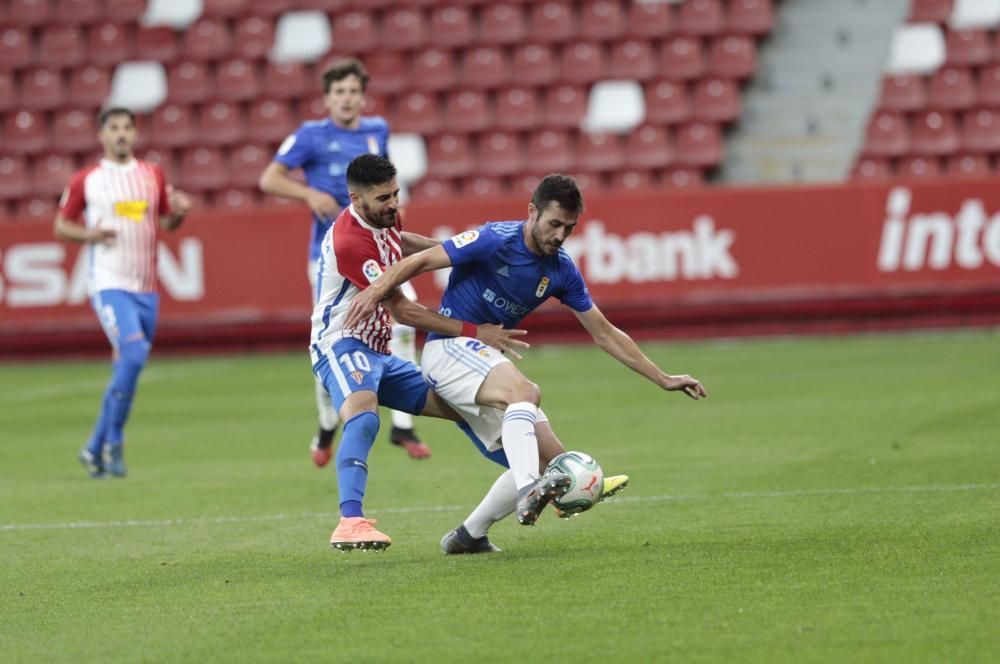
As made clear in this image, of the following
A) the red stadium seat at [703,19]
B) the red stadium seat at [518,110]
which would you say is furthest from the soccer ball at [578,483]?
the red stadium seat at [703,19]

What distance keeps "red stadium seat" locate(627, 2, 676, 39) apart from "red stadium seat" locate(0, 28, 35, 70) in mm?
7896

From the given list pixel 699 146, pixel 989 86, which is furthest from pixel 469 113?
pixel 989 86

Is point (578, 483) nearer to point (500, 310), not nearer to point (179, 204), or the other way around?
point (500, 310)

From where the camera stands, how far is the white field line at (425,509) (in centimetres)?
819

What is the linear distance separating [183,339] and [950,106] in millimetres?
9227

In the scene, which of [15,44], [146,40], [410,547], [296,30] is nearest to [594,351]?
[296,30]

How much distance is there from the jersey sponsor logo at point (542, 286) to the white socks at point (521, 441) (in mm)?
532

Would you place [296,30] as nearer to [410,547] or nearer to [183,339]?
[183,339]

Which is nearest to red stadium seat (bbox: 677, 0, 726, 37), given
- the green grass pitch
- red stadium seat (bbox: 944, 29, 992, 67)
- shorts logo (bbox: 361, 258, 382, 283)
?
red stadium seat (bbox: 944, 29, 992, 67)

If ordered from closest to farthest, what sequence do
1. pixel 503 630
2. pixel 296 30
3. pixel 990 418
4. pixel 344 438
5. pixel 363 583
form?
1. pixel 503 630
2. pixel 363 583
3. pixel 344 438
4. pixel 990 418
5. pixel 296 30

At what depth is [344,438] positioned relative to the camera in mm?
6895

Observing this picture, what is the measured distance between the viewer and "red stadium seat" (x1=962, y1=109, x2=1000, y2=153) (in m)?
19.1

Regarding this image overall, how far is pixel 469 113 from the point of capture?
20.4 meters

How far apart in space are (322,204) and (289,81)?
1146 cm
